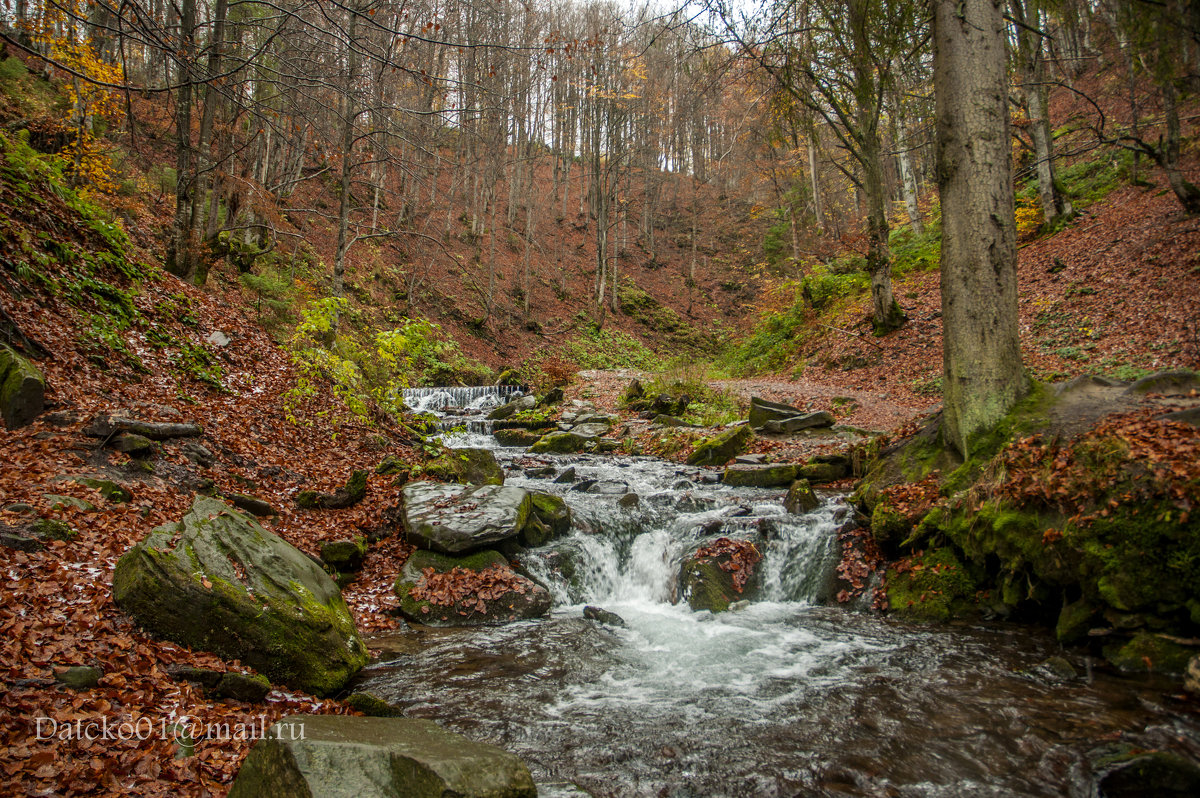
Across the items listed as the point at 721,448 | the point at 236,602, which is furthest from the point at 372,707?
the point at 721,448

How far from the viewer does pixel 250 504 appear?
654 centimetres

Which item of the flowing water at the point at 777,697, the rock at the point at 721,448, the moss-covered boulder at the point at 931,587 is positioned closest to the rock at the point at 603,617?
the flowing water at the point at 777,697

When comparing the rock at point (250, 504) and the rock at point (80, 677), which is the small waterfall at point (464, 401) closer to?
the rock at point (250, 504)

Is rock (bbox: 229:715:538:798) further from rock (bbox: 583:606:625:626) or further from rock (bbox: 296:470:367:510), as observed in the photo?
rock (bbox: 296:470:367:510)

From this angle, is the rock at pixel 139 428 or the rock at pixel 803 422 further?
the rock at pixel 803 422

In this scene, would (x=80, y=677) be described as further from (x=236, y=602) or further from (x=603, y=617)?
(x=603, y=617)

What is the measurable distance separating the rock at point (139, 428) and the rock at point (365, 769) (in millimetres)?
5377

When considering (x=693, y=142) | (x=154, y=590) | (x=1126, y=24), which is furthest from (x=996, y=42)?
(x=693, y=142)

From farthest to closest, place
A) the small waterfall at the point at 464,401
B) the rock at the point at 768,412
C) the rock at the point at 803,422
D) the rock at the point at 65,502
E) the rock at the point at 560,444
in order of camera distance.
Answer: the small waterfall at the point at 464,401
the rock at the point at 560,444
the rock at the point at 768,412
the rock at the point at 803,422
the rock at the point at 65,502

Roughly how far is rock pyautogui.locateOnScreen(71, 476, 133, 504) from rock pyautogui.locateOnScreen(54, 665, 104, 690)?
2.87 m

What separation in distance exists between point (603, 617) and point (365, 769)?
3.96 meters

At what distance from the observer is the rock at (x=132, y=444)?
6191 mm

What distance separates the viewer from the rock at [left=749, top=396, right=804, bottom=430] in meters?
12.2

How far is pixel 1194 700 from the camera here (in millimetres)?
3275
